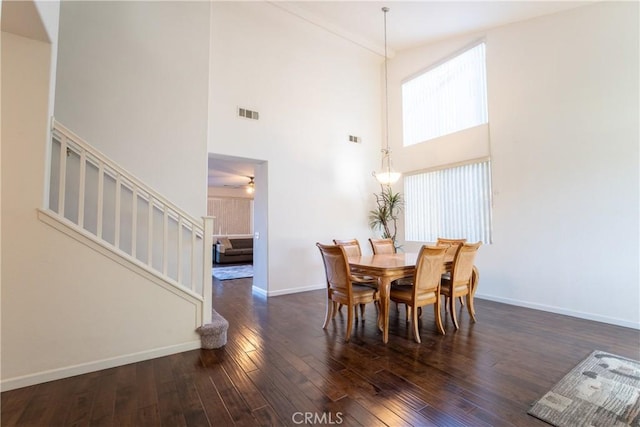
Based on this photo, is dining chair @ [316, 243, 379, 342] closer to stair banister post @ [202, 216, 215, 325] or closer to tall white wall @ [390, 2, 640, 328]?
stair banister post @ [202, 216, 215, 325]

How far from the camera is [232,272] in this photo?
720 centimetres

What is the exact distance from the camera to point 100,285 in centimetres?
237

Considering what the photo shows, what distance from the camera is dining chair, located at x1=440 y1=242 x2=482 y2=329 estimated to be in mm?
3207

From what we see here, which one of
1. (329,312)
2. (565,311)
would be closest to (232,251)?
(329,312)

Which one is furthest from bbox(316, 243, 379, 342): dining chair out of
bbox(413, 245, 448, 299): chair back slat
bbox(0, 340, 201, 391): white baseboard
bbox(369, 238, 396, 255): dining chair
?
bbox(0, 340, 201, 391): white baseboard

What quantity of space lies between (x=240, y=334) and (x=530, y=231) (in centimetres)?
424

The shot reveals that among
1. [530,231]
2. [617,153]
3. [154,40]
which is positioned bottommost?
[530,231]

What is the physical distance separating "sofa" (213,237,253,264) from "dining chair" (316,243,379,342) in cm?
593

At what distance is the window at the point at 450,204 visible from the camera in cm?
469


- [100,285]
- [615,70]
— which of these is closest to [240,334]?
[100,285]

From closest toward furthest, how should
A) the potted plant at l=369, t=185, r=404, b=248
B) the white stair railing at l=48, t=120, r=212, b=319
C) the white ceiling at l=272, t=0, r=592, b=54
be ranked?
1. the white stair railing at l=48, t=120, r=212, b=319
2. the white ceiling at l=272, t=0, r=592, b=54
3. the potted plant at l=369, t=185, r=404, b=248

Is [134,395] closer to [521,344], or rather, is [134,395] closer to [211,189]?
[521,344]

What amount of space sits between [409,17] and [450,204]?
129 inches

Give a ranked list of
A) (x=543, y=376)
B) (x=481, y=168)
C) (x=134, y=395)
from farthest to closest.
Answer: (x=481, y=168) → (x=543, y=376) → (x=134, y=395)
